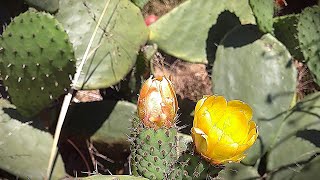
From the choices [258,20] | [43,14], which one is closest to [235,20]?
[258,20]

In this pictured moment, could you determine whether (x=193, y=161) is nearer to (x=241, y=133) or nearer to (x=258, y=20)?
(x=241, y=133)

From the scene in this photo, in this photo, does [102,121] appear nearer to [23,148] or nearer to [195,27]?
[23,148]

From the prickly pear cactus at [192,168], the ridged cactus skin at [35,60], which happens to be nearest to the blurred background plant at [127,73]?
the ridged cactus skin at [35,60]

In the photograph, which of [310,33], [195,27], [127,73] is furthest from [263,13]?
[127,73]

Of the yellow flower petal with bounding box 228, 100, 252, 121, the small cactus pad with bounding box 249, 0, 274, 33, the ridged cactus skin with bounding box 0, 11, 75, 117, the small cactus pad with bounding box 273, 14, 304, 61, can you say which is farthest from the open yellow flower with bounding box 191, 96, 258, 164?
the small cactus pad with bounding box 273, 14, 304, 61

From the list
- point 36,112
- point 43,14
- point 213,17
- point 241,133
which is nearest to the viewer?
point 241,133

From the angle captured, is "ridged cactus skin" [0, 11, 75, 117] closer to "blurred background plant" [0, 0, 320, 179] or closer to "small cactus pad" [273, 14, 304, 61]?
"blurred background plant" [0, 0, 320, 179]
